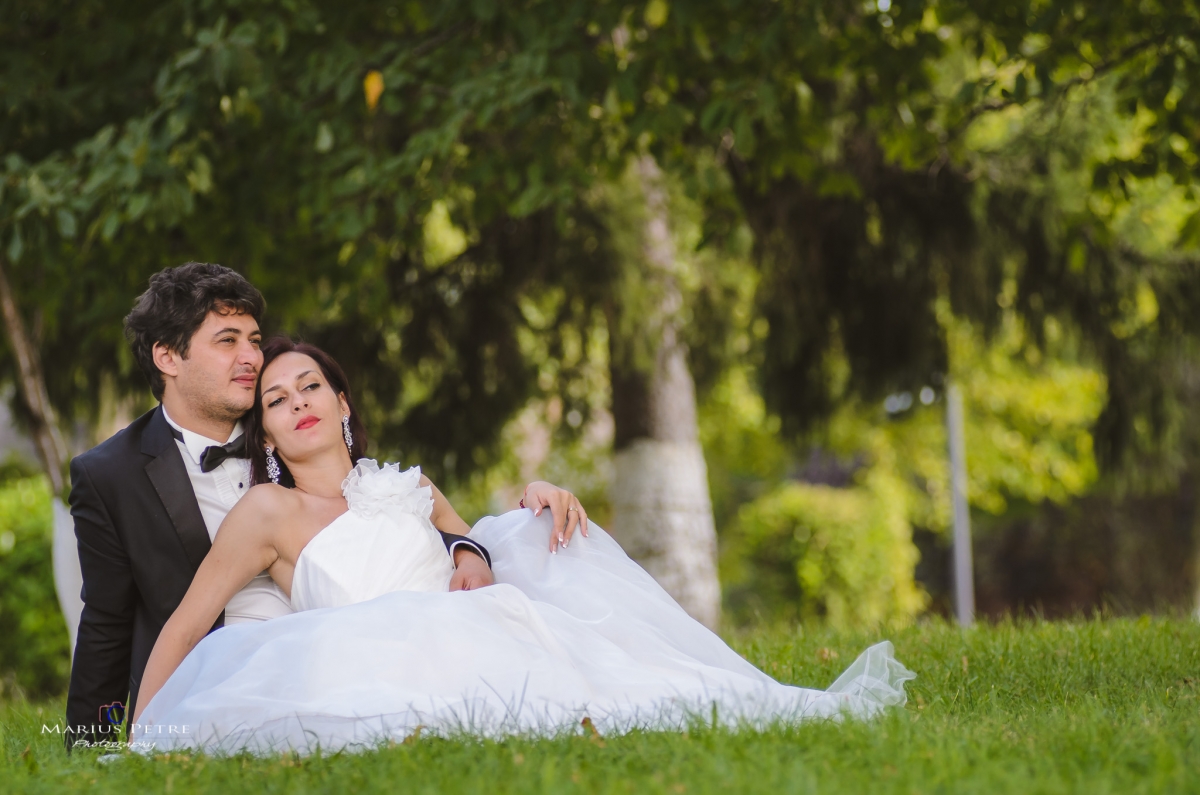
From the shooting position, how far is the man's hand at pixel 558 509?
12.5 ft

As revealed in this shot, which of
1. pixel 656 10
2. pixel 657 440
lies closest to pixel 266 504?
pixel 656 10

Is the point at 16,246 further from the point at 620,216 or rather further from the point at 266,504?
the point at 620,216

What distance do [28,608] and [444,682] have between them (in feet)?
22.9

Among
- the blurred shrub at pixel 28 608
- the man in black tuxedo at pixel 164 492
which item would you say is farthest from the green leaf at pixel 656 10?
the blurred shrub at pixel 28 608

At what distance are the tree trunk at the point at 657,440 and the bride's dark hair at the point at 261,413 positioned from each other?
410 cm

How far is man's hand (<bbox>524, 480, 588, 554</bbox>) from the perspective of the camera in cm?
380

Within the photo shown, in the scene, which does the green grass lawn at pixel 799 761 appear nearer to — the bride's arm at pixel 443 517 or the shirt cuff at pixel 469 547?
the shirt cuff at pixel 469 547

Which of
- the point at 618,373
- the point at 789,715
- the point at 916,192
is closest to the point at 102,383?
the point at 618,373

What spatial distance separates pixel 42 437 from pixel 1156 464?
25.4 ft

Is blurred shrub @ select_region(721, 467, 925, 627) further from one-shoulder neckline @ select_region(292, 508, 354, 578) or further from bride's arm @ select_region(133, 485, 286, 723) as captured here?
bride's arm @ select_region(133, 485, 286, 723)

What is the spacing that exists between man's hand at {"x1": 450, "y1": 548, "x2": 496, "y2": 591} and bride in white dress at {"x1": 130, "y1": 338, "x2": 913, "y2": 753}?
0.12 feet

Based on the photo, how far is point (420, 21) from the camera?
618 centimetres

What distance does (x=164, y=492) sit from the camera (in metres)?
3.46

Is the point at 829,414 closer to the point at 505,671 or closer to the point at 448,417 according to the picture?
the point at 448,417
